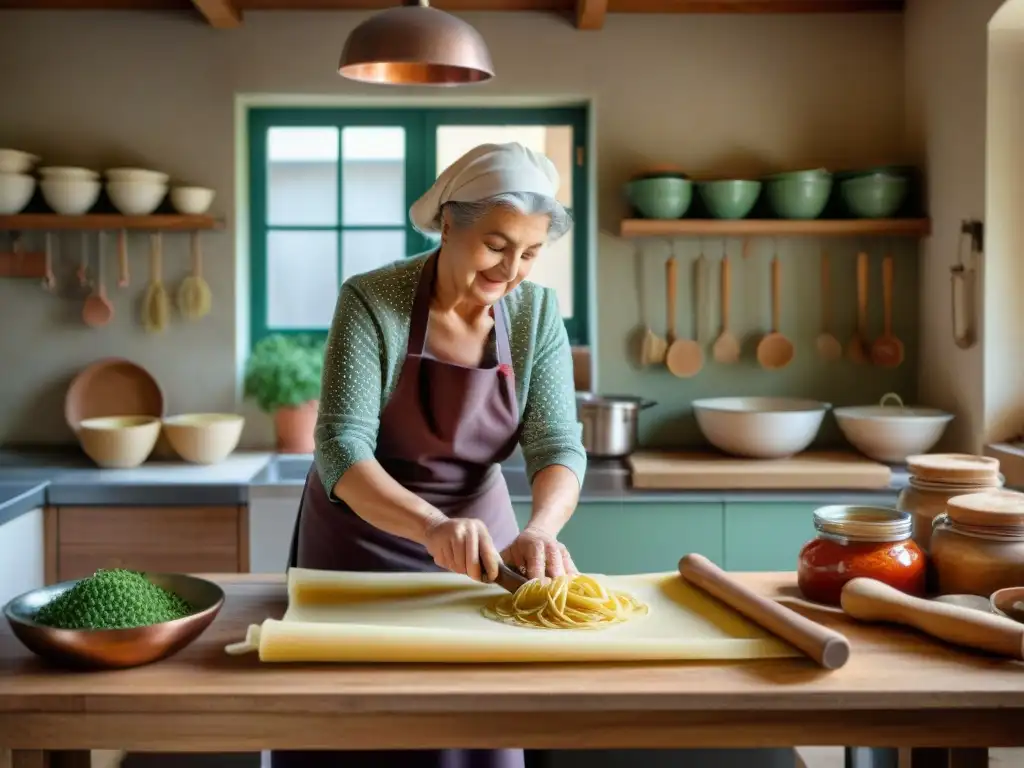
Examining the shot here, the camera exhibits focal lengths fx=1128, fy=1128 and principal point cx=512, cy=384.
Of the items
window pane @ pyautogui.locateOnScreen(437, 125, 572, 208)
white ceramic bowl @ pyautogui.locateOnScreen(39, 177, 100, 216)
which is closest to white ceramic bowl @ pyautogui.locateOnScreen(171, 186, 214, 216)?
white ceramic bowl @ pyautogui.locateOnScreen(39, 177, 100, 216)

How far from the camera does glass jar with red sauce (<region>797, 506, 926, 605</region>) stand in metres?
1.68

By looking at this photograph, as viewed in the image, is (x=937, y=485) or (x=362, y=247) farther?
(x=362, y=247)

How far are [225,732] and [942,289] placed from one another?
2925 millimetres

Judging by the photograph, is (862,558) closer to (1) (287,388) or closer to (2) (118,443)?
(1) (287,388)

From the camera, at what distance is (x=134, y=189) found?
11.8ft

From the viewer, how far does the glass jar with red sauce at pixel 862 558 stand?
168cm

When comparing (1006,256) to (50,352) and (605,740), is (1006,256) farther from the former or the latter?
(50,352)

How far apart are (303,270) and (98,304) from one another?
27.5 inches

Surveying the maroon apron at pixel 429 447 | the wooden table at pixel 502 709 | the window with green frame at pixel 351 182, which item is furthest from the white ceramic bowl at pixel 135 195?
the wooden table at pixel 502 709

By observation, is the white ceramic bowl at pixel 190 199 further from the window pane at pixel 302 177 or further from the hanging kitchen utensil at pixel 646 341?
the hanging kitchen utensil at pixel 646 341

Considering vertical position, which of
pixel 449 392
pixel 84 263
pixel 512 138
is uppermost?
pixel 512 138

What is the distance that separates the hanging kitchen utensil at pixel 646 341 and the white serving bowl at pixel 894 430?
61 cm

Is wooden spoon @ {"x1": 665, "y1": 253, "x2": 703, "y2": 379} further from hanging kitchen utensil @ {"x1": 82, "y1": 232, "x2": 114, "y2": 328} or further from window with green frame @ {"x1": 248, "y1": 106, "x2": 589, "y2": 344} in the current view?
hanging kitchen utensil @ {"x1": 82, "y1": 232, "x2": 114, "y2": 328}

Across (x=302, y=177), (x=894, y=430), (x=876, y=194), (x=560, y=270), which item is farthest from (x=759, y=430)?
(x=302, y=177)
